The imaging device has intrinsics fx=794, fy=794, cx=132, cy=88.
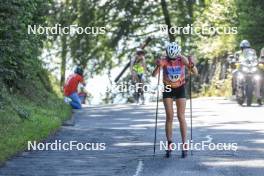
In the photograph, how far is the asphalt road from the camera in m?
12.4

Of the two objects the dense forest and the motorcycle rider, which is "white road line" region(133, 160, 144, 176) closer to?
the motorcycle rider

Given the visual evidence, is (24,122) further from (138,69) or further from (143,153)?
(138,69)

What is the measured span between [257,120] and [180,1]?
28983mm

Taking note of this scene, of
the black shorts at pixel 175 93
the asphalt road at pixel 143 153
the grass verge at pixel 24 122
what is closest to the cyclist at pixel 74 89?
the grass verge at pixel 24 122

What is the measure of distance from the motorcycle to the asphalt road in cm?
240

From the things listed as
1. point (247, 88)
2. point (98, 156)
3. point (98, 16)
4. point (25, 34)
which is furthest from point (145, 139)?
point (98, 16)

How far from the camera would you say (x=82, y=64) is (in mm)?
48594

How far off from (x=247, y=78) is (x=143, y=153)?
36.9 ft

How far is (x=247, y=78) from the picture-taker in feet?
82.6

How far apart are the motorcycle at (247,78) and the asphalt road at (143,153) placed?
2401 mm

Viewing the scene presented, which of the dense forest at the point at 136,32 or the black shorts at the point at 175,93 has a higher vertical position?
the dense forest at the point at 136,32

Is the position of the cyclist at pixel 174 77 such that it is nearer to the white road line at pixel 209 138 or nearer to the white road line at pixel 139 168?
the white road line at pixel 139 168

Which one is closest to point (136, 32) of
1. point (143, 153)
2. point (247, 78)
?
point (247, 78)

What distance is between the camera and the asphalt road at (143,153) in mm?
12422
